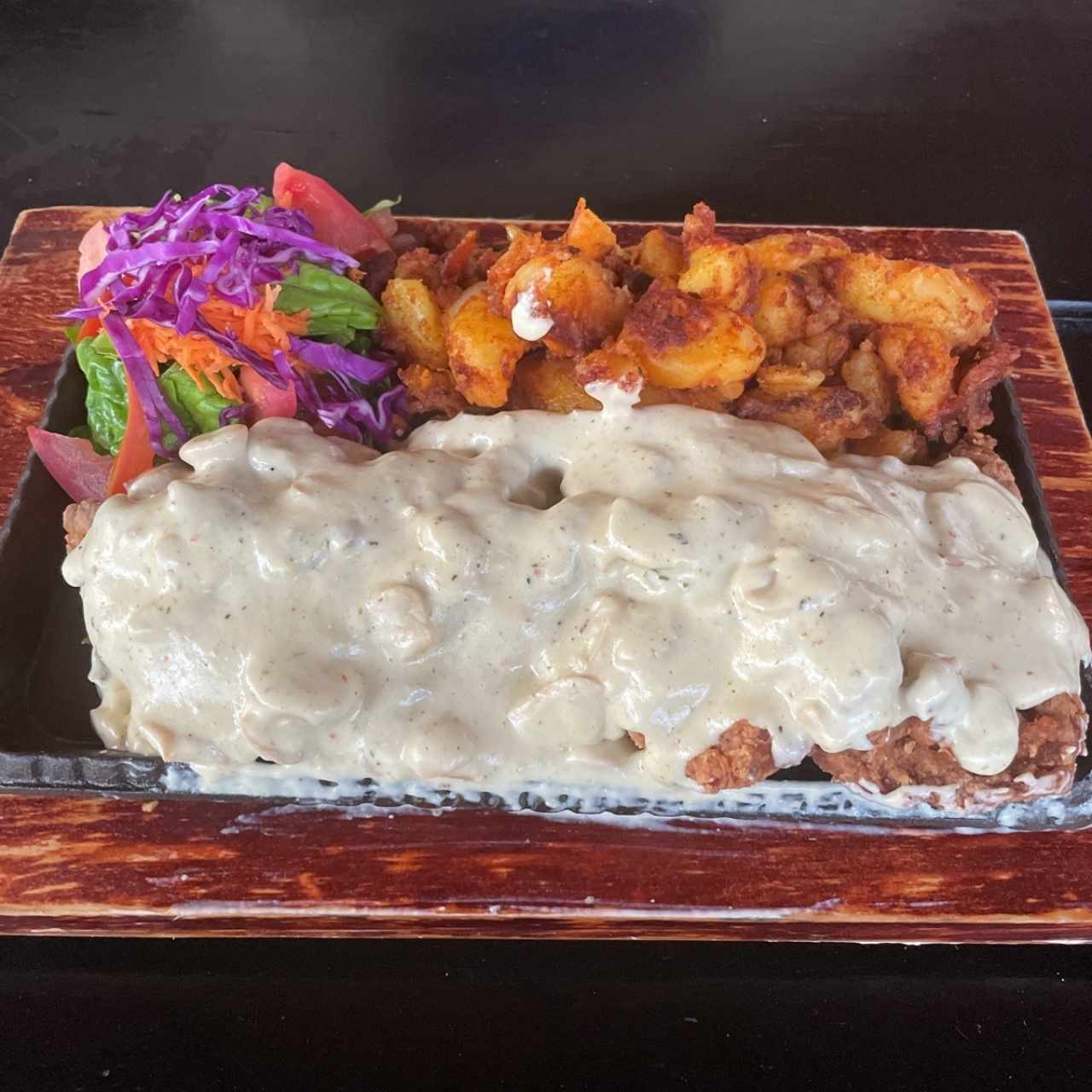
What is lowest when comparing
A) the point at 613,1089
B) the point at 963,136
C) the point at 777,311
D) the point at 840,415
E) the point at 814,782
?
the point at 613,1089

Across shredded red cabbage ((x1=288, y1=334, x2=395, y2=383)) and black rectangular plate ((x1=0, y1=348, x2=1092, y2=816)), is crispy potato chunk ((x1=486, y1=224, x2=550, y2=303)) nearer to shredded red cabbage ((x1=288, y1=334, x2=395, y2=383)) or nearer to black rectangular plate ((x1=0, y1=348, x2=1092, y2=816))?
shredded red cabbage ((x1=288, y1=334, x2=395, y2=383))

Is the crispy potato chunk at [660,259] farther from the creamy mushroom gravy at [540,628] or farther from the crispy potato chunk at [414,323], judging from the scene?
the creamy mushroom gravy at [540,628]

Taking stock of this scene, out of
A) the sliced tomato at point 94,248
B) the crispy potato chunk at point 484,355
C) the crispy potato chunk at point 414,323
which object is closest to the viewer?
the crispy potato chunk at point 484,355

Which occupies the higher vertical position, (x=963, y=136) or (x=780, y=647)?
(x=963, y=136)

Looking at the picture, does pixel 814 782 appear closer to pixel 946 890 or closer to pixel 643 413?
pixel 946 890

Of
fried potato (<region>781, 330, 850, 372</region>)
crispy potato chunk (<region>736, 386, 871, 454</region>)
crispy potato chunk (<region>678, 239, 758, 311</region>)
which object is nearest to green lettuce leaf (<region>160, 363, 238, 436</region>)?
crispy potato chunk (<region>678, 239, 758, 311</region>)

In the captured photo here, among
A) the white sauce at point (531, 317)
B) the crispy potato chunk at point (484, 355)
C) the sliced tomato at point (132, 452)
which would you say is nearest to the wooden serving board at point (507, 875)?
the sliced tomato at point (132, 452)

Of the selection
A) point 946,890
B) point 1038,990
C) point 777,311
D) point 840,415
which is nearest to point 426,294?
point 777,311
